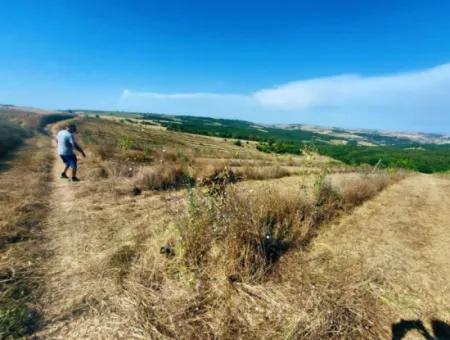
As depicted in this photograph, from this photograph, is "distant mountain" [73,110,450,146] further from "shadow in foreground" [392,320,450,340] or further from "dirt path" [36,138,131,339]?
"shadow in foreground" [392,320,450,340]

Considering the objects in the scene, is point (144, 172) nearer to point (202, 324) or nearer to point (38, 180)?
point (38, 180)

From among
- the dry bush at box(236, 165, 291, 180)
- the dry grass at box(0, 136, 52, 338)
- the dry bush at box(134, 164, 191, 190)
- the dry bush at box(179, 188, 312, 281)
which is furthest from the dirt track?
the dry bush at box(236, 165, 291, 180)

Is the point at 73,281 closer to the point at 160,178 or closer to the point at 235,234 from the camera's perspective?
the point at 235,234

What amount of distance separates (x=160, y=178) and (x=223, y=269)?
5.04 m

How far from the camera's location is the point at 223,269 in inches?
145

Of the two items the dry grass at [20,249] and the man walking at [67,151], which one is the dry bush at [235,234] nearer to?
the dry grass at [20,249]

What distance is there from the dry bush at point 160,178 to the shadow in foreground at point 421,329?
5621mm

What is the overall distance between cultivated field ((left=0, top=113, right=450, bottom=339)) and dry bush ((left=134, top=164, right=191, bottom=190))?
4.57ft

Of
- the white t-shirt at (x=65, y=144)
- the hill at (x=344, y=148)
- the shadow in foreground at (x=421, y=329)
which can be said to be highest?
the white t-shirt at (x=65, y=144)

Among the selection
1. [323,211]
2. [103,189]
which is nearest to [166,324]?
[323,211]

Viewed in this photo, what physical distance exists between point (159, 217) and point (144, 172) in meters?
2.74

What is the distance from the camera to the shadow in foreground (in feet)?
9.55

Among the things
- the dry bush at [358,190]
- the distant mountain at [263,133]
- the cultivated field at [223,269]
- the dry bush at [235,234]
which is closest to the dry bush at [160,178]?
the cultivated field at [223,269]

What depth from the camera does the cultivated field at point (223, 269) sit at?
2875 mm
